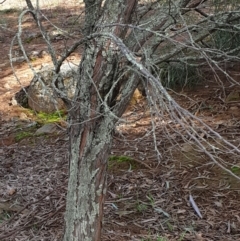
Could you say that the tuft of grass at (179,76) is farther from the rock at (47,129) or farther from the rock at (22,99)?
the rock at (22,99)

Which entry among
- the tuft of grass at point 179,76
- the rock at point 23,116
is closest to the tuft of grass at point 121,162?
the tuft of grass at point 179,76

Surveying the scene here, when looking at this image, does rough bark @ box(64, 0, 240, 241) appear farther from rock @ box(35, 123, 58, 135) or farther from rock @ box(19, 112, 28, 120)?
rock @ box(19, 112, 28, 120)

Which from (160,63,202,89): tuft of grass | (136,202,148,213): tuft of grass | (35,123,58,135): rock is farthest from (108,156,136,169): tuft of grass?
(160,63,202,89): tuft of grass

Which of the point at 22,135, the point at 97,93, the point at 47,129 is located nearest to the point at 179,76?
the point at 47,129

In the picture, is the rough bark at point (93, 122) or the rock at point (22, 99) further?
the rock at point (22, 99)

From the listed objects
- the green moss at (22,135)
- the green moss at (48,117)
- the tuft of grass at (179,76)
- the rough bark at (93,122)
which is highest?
the rough bark at (93,122)

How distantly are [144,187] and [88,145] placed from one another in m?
1.78

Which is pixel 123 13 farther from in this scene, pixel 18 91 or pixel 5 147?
pixel 18 91

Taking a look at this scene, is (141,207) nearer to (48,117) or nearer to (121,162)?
(121,162)

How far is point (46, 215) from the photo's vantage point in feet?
14.3

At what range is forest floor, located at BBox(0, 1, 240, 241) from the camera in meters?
4.04

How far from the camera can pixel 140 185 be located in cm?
472

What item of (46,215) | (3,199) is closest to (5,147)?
(3,199)

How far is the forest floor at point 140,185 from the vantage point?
13.3 feet
